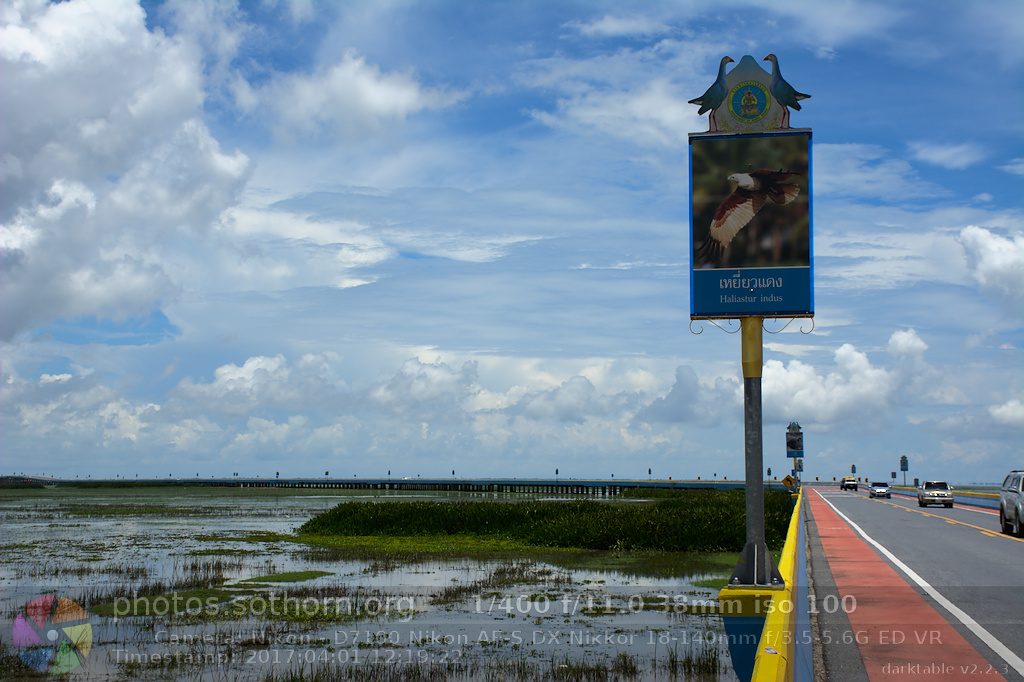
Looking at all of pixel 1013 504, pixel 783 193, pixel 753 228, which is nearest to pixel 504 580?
pixel 753 228

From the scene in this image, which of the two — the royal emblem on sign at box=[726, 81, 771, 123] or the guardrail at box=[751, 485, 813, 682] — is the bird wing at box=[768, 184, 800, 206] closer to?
the royal emblem on sign at box=[726, 81, 771, 123]

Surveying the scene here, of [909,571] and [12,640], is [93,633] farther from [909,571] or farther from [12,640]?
[909,571]

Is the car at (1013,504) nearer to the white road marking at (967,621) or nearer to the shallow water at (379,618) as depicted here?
the white road marking at (967,621)

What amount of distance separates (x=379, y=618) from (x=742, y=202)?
10.3 meters

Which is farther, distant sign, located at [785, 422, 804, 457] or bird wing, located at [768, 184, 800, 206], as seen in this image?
distant sign, located at [785, 422, 804, 457]

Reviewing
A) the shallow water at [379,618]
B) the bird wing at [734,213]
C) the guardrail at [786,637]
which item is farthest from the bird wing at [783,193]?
the shallow water at [379,618]

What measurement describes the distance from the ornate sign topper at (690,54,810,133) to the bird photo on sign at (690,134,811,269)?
1.14 ft

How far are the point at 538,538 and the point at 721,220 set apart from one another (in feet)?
79.4

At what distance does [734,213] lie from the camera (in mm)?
16188

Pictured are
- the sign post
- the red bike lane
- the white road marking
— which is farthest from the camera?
the sign post

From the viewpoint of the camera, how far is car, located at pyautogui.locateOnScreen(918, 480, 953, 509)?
191ft

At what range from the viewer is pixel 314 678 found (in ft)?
42.2

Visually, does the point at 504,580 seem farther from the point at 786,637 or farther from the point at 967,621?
the point at 786,637

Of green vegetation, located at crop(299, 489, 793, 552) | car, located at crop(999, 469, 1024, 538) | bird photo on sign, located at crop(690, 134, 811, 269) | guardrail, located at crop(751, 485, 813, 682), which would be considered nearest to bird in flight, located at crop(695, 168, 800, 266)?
bird photo on sign, located at crop(690, 134, 811, 269)
